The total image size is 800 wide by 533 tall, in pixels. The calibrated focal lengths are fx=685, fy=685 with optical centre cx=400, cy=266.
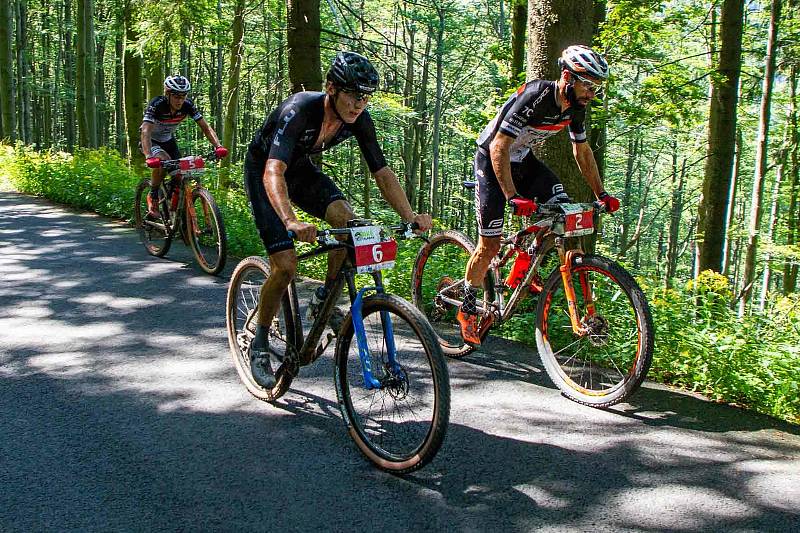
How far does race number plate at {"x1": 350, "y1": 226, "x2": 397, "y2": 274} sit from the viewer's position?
13.6 feet

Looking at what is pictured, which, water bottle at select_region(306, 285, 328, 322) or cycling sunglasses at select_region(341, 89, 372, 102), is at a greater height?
cycling sunglasses at select_region(341, 89, 372, 102)

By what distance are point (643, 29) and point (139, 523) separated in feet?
38.1

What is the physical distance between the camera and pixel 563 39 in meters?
7.03

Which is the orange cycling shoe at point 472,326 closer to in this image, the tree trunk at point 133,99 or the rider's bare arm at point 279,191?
the rider's bare arm at point 279,191

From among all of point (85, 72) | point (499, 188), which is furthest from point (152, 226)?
point (85, 72)

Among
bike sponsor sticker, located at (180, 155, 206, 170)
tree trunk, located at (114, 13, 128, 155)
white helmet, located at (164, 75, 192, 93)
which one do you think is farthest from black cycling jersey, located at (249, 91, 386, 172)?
tree trunk, located at (114, 13, 128, 155)

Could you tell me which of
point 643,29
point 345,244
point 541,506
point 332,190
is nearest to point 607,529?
point 541,506

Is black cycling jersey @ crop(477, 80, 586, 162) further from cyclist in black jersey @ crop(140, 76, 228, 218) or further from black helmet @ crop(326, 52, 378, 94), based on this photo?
cyclist in black jersey @ crop(140, 76, 228, 218)

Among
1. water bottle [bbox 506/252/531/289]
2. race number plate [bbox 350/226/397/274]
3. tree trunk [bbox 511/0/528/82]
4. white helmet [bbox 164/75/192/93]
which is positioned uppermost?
tree trunk [bbox 511/0/528/82]

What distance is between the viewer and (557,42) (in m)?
7.04

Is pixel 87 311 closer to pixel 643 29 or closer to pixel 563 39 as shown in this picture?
pixel 563 39

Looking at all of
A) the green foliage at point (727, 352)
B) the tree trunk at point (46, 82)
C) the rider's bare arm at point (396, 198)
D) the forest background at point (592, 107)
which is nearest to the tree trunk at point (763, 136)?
the forest background at point (592, 107)

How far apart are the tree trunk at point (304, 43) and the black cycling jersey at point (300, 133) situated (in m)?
5.28

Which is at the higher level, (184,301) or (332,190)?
(332,190)
